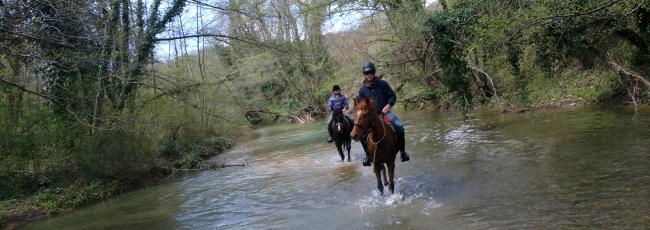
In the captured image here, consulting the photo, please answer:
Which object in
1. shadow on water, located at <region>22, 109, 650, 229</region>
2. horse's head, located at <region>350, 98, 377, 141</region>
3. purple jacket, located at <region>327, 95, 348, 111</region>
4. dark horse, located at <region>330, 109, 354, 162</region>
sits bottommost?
shadow on water, located at <region>22, 109, 650, 229</region>

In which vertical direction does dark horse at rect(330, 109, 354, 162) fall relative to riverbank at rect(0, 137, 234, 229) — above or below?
above

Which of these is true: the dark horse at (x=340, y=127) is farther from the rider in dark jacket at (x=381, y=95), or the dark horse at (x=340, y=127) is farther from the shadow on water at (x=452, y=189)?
the rider in dark jacket at (x=381, y=95)

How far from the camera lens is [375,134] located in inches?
Result: 312

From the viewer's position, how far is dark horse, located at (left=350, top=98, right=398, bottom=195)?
7.34m

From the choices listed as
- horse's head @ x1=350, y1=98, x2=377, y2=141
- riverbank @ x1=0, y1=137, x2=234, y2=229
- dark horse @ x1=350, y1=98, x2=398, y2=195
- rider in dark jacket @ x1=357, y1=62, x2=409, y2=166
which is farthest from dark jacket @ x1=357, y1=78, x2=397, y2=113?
riverbank @ x1=0, y1=137, x2=234, y2=229

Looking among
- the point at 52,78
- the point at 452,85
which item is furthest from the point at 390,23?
the point at 52,78

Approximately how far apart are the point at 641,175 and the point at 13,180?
1330 centimetres

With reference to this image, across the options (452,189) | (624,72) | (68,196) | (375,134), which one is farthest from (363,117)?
(624,72)

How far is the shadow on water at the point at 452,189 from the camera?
660 cm

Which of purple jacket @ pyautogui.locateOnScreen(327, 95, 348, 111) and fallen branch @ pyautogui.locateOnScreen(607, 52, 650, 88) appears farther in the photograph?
fallen branch @ pyautogui.locateOnScreen(607, 52, 650, 88)

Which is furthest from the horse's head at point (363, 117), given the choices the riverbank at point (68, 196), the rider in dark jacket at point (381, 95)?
the riverbank at point (68, 196)

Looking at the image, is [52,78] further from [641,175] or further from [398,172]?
[641,175]

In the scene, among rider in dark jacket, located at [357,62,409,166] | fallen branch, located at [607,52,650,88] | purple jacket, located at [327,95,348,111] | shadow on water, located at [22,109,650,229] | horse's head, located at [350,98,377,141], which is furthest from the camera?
fallen branch, located at [607,52,650,88]

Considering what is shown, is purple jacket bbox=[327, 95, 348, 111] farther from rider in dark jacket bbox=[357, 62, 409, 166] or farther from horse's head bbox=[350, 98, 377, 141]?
horse's head bbox=[350, 98, 377, 141]
